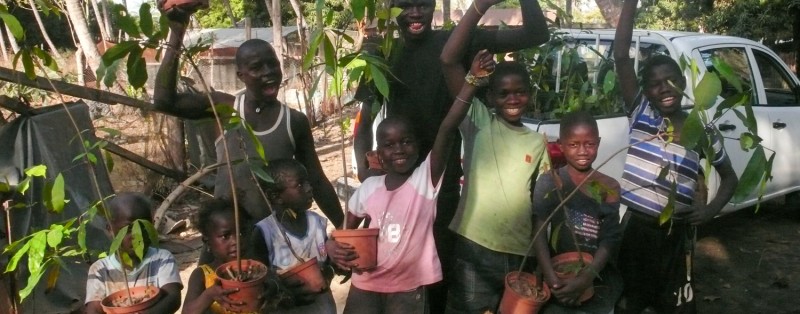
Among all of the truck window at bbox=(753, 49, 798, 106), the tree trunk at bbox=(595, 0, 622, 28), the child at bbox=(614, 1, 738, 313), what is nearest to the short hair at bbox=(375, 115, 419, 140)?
the child at bbox=(614, 1, 738, 313)

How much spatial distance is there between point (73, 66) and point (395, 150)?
23.8 meters

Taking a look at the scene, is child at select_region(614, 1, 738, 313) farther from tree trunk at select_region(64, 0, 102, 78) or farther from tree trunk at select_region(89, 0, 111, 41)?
→ tree trunk at select_region(89, 0, 111, 41)

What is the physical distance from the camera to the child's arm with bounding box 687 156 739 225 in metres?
2.89

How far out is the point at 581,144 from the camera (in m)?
2.73

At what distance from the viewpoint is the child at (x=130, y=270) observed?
252 centimetres

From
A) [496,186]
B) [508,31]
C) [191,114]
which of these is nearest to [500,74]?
[508,31]

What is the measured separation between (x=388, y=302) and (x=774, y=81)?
439 cm

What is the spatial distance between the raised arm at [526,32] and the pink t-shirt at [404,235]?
54cm

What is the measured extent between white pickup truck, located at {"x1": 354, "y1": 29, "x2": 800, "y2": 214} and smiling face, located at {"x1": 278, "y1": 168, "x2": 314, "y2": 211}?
2016mm

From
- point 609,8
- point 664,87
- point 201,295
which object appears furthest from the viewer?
point 609,8

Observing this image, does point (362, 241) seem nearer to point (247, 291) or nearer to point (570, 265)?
point (247, 291)

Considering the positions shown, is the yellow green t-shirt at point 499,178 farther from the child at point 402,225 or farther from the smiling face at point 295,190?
the smiling face at point 295,190

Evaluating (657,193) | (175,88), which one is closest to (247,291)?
(175,88)

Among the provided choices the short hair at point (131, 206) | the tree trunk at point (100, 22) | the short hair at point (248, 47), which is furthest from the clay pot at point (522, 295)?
the tree trunk at point (100, 22)
